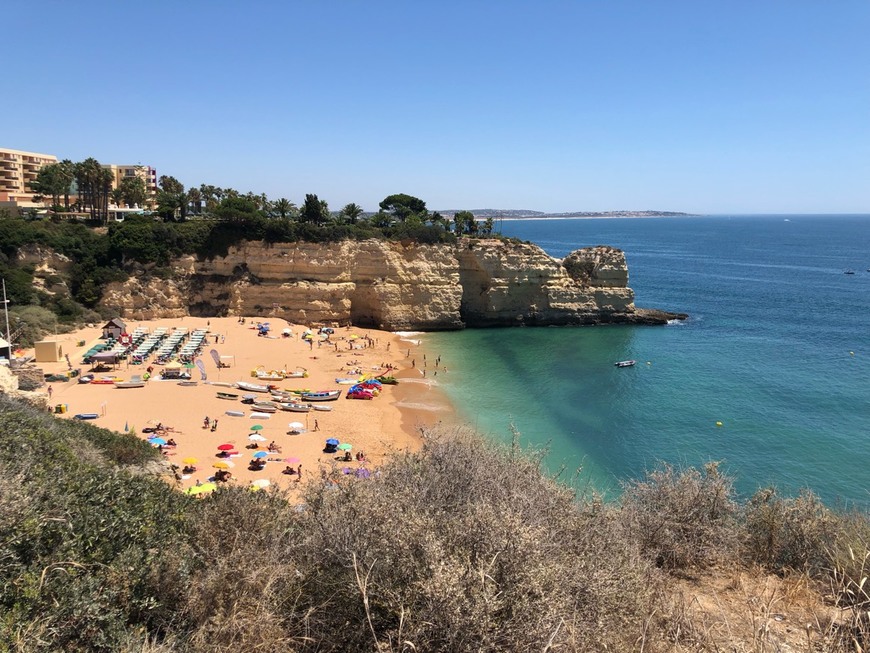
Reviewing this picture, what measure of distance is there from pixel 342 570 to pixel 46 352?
37.0m

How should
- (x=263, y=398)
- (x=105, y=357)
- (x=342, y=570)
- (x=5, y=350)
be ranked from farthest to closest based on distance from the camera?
(x=105, y=357) < (x=263, y=398) < (x=5, y=350) < (x=342, y=570)

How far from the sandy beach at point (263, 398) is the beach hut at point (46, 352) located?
0.66m

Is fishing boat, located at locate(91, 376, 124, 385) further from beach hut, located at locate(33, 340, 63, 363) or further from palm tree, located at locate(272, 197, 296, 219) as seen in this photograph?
palm tree, located at locate(272, 197, 296, 219)

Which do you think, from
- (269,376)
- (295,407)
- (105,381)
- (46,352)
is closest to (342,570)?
(295,407)

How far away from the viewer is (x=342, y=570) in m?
6.40

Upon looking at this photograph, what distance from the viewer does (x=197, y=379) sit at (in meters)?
33.5

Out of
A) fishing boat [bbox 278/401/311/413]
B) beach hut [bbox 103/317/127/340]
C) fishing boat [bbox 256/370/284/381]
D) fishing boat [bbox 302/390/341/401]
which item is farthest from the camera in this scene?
beach hut [bbox 103/317/127/340]

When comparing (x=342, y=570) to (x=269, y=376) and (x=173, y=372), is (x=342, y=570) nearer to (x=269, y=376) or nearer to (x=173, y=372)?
(x=269, y=376)

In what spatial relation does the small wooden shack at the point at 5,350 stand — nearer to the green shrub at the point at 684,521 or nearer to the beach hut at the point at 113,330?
the beach hut at the point at 113,330

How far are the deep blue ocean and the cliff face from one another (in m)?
2.85

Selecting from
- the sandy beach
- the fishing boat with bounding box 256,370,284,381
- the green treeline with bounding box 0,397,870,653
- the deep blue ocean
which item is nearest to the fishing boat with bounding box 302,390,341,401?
the sandy beach

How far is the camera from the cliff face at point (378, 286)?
154 feet

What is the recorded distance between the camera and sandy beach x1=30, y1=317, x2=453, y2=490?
23703 mm

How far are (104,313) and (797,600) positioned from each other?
4871 cm
